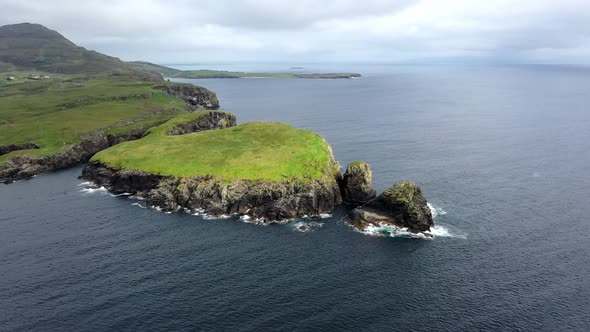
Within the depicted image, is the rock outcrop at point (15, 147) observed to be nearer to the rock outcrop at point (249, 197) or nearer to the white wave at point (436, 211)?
the rock outcrop at point (249, 197)

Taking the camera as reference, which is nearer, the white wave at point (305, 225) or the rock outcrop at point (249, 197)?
the white wave at point (305, 225)

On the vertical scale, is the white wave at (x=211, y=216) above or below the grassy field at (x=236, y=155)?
below

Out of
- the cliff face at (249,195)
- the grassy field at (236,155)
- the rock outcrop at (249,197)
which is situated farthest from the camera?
the grassy field at (236,155)

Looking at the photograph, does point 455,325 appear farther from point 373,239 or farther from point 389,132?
point 389,132

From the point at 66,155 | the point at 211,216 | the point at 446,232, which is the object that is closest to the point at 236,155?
the point at 211,216

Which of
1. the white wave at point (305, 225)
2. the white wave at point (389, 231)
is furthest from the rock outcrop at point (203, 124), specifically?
the white wave at point (389, 231)

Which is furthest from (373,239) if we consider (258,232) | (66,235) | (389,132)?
(389,132)

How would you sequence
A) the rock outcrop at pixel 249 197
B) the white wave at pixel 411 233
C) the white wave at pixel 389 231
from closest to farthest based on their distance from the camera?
the white wave at pixel 411 233 → the white wave at pixel 389 231 → the rock outcrop at pixel 249 197
